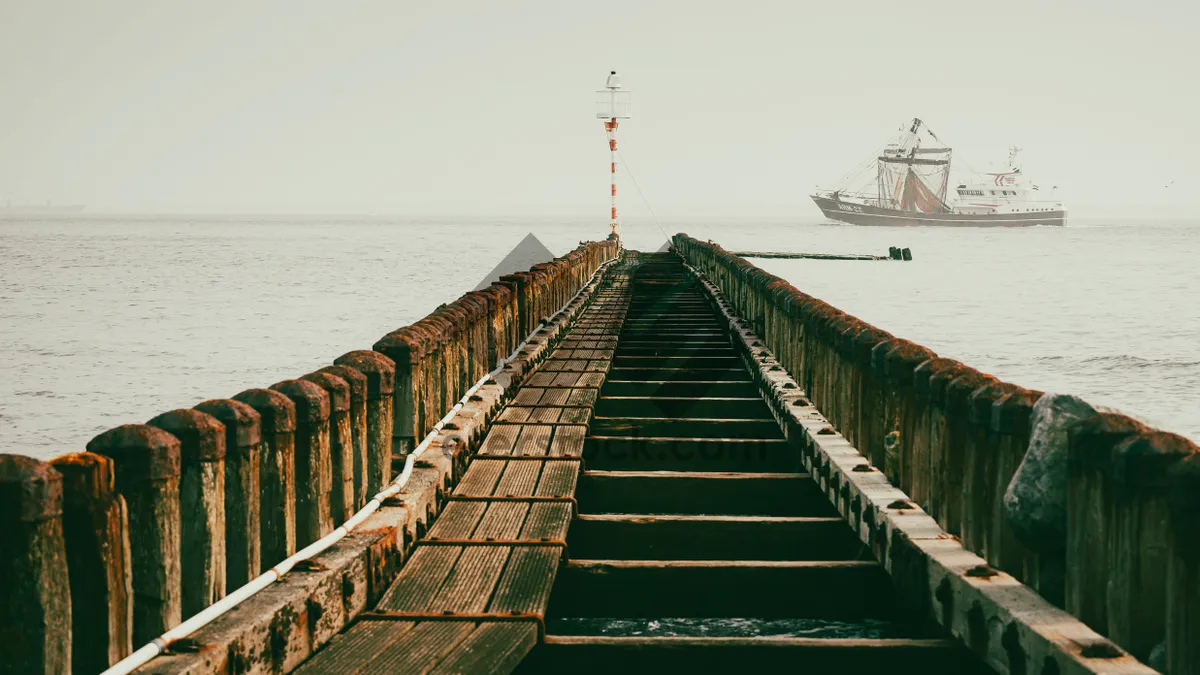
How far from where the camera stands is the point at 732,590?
A: 6000mm

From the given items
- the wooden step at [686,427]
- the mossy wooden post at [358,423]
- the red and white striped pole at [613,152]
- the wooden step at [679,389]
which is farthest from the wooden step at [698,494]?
the red and white striped pole at [613,152]

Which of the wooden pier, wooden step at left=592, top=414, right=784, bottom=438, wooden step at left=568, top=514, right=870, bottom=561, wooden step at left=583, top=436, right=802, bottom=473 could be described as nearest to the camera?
the wooden pier

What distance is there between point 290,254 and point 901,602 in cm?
14598

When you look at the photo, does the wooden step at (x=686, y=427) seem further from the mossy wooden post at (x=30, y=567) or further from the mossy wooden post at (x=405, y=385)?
the mossy wooden post at (x=30, y=567)

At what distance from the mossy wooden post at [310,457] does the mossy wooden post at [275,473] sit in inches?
4.9

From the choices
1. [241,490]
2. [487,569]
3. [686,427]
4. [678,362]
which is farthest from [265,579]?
[678,362]

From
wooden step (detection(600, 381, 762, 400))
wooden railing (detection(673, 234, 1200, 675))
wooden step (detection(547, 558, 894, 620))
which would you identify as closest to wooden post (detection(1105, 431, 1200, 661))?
wooden railing (detection(673, 234, 1200, 675))

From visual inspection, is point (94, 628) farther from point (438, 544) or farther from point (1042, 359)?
point (1042, 359)

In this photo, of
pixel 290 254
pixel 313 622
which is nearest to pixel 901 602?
pixel 313 622

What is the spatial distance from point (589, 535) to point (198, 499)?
2.95m

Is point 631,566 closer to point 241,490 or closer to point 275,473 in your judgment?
point 275,473

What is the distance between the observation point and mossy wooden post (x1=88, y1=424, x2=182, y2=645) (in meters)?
3.93

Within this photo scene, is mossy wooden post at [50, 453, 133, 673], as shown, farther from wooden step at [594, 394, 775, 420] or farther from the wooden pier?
wooden step at [594, 394, 775, 420]

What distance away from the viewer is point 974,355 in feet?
154
